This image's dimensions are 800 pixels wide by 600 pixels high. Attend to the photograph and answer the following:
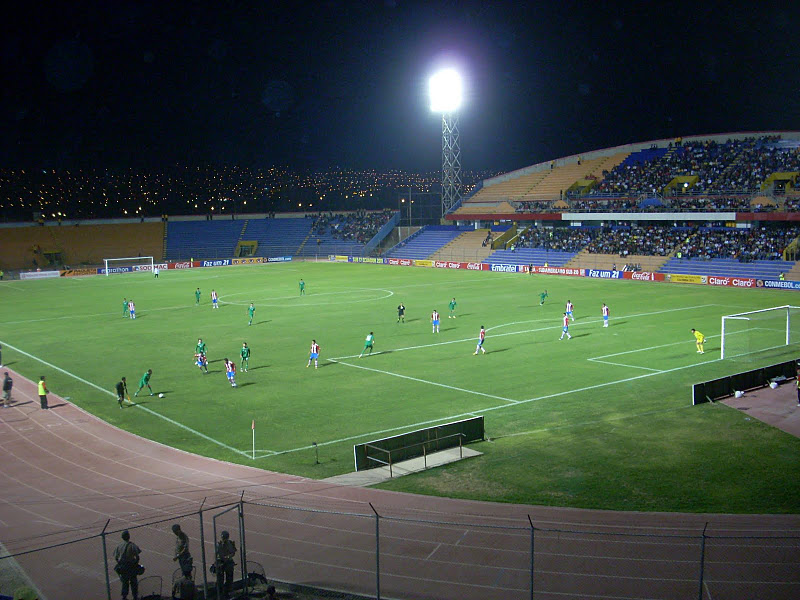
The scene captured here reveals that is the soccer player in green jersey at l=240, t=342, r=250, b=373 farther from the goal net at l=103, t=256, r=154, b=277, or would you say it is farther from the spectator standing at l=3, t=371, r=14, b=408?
the goal net at l=103, t=256, r=154, b=277

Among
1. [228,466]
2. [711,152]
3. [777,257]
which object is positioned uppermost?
[711,152]

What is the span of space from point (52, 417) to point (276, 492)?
1122cm

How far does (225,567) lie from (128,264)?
→ 290ft

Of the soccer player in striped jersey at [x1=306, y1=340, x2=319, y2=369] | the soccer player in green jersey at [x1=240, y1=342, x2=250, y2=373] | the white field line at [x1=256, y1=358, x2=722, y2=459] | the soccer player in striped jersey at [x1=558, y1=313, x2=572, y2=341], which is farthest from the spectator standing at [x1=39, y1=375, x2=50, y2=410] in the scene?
the soccer player in striped jersey at [x1=558, y1=313, x2=572, y2=341]

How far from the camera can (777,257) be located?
5850 cm

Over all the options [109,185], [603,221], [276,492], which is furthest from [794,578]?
[109,185]

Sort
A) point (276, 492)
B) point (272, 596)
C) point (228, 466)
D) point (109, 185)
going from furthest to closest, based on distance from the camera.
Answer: point (109, 185)
point (228, 466)
point (276, 492)
point (272, 596)

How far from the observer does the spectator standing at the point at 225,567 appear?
1055 cm

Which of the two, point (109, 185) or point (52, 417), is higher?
point (109, 185)

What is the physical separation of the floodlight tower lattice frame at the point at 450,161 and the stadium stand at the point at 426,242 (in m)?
2.45

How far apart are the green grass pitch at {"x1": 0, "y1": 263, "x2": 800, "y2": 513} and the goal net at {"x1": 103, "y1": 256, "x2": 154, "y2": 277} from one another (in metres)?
30.5

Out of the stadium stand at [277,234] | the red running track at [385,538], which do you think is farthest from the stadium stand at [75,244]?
the red running track at [385,538]

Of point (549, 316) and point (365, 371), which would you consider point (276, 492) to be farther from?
point (549, 316)

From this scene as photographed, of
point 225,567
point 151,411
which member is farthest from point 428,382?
point 225,567
